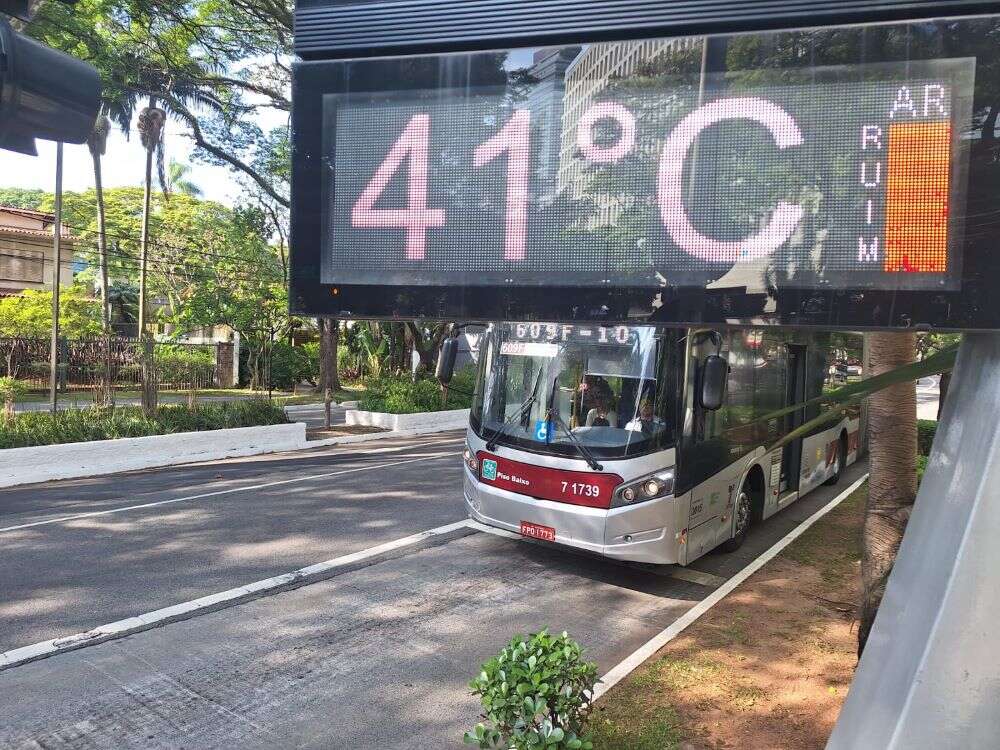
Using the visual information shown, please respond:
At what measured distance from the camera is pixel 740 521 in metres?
8.50

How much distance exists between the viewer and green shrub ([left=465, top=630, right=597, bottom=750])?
3.46 metres

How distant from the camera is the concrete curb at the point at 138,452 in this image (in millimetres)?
12750

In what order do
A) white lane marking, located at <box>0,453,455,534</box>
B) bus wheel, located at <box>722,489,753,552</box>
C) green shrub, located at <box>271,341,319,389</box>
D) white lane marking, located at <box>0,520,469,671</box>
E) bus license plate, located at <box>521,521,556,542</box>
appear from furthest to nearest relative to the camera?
green shrub, located at <box>271,341,319,389</box> → white lane marking, located at <box>0,453,455,534</box> → bus wheel, located at <box>722,489,753,552</box> → bus license plate, located at <box>521,521,556,542</box> → white lane marking, located at <box>0,520,469,671</box>

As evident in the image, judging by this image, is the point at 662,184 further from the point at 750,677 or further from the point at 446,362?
the point at 446,362

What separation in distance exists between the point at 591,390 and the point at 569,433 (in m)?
0.45

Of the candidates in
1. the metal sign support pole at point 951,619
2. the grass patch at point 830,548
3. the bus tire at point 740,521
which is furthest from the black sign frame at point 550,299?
the bus tire at point 740,521

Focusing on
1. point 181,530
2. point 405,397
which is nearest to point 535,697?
point 181,530

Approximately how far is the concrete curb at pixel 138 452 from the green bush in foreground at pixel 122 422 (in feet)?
1.30

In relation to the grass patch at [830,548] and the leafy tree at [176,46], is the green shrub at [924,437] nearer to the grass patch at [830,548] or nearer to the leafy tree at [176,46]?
the grass patch at [830,548]

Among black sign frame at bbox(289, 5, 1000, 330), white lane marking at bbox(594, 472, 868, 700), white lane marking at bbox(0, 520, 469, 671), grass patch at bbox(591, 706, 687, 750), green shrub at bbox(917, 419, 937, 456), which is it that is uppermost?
black sign frame at bbox(289, 5, 1000, 330)

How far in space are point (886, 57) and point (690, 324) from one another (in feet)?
3.31

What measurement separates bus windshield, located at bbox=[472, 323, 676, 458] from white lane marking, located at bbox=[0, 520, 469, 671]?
2.10m

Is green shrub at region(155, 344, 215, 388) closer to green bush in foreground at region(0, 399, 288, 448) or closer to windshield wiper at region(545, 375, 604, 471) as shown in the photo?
green bush in foreground at region(0, 399, 288, 448)

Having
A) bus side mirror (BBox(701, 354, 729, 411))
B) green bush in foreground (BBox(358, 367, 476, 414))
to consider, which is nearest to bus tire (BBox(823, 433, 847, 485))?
bus side mirror (BBox(701, 354, 729, 411))
